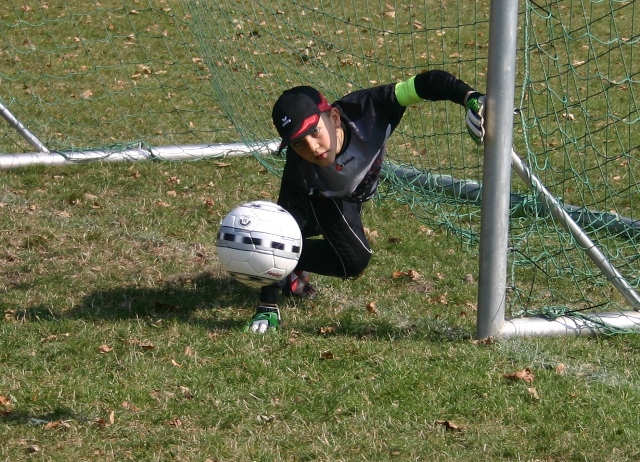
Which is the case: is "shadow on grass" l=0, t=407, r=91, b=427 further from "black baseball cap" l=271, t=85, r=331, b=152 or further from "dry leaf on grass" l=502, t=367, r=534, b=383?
"dry leaf on grass" l=502, t=367, r=534, b=383

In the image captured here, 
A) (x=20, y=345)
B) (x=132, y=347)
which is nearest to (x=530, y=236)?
(x=132, y=347)

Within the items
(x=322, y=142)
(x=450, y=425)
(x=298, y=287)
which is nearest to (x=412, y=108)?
(x=298, y=287)

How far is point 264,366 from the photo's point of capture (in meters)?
4.62

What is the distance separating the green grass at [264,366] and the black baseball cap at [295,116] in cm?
103

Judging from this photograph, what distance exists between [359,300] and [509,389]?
1.39m

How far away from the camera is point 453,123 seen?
9.34 m

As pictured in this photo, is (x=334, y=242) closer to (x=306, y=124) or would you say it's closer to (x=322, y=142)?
(x=322, y=142)

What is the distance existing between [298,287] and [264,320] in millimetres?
493

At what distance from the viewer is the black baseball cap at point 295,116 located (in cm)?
468

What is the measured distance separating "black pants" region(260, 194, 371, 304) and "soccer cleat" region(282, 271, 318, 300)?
89mm

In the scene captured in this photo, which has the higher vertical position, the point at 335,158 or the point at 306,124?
the point at 306,124

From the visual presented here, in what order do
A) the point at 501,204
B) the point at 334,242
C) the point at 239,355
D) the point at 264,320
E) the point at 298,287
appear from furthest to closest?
the point at 298,287
the point at 334,242
the point at 264,320
the point at 239,355
the point at 501,204

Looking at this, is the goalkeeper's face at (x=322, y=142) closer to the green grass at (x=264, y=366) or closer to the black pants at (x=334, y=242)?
the black pants at (x=334, y=242)

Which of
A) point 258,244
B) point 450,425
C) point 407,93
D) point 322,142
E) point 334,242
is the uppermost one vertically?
point 407,93
